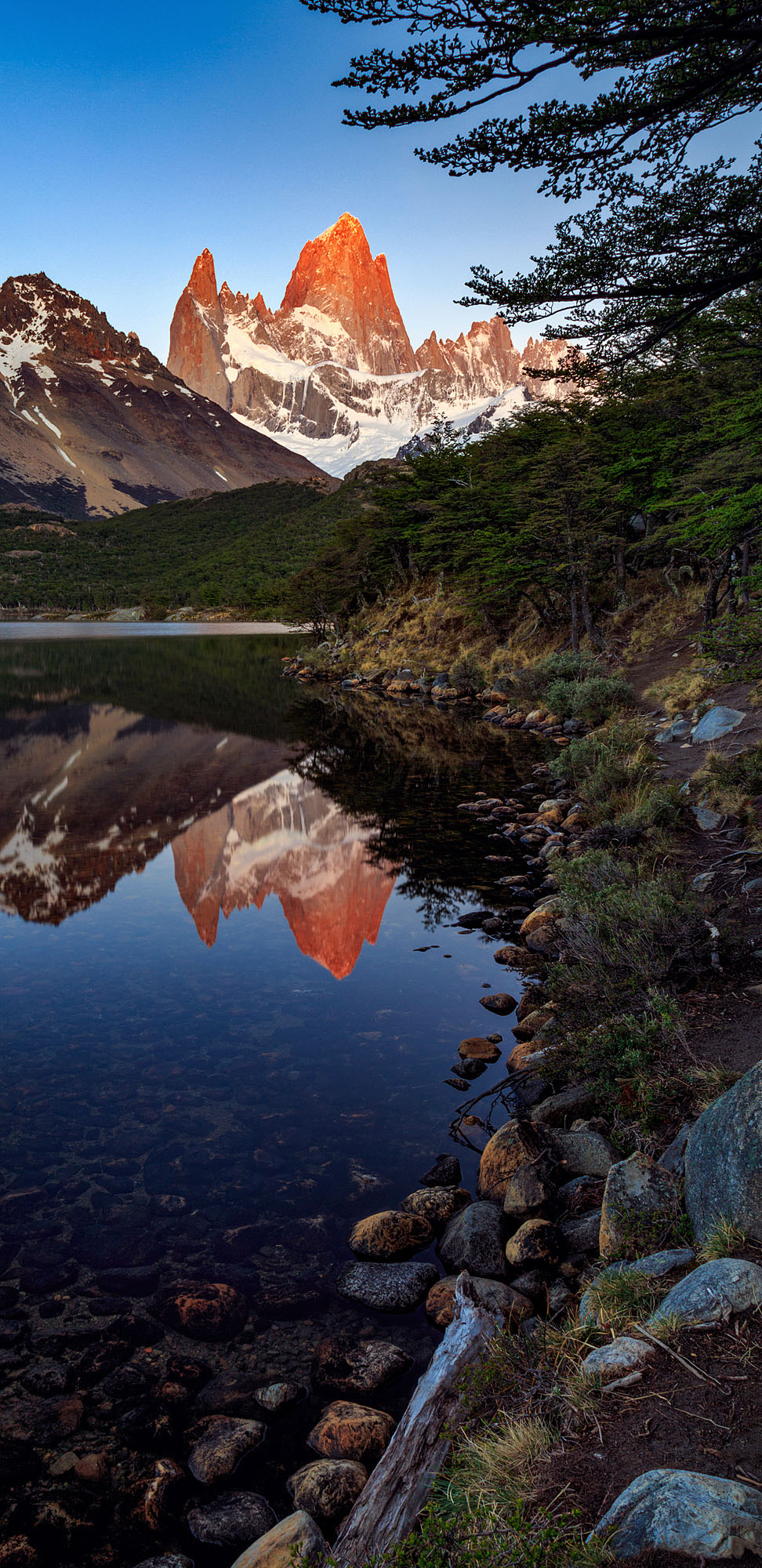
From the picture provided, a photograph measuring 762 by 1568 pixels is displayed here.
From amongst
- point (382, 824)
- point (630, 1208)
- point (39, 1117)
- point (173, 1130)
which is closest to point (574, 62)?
point (630, 1208)

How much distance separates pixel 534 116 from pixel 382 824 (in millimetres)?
13577

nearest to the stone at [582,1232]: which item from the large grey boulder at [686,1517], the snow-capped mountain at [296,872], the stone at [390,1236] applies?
the stone at [390,1236]

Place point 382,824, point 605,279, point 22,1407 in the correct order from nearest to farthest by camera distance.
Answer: point 22,1407
point 605,279
point 382,824

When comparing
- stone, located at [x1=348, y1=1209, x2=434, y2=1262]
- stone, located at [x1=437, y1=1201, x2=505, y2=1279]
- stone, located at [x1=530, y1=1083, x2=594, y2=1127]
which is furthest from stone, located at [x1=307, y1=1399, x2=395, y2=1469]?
stone, located at [x1=530, y1=1083, x2=594, y2=1127]

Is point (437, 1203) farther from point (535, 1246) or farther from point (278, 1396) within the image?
point (278, 1396)

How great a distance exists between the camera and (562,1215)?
5371 millimetres

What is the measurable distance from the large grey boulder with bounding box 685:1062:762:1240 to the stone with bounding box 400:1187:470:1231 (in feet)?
7.20

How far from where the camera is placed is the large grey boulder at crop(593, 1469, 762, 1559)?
2221 mm

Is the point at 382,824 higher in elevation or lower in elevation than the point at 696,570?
lower

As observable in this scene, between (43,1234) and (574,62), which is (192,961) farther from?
(574,62)

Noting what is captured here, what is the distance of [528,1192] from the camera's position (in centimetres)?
545

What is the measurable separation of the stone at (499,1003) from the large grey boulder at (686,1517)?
22.3 feet

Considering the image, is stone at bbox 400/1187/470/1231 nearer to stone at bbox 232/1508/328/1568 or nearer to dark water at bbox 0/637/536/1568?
dark water at bbox 0/637/536/1568

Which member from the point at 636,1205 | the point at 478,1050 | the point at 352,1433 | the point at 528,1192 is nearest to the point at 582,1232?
the point at 528,1192
